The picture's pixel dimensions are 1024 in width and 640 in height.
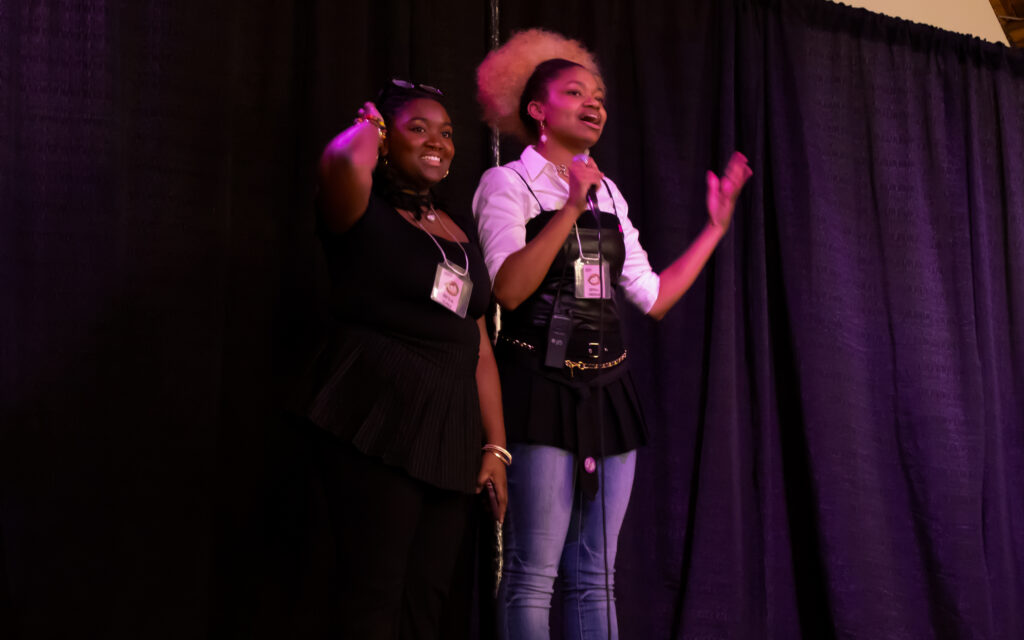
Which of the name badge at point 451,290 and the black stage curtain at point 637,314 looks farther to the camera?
the black stage curtain at point 637,314

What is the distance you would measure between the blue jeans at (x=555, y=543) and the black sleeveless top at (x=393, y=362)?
0.53ft

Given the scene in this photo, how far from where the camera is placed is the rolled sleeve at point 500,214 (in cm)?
173

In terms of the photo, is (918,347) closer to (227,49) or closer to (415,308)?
(415,308)

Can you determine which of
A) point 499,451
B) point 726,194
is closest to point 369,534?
point 499,451

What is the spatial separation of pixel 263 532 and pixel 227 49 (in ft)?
3.79

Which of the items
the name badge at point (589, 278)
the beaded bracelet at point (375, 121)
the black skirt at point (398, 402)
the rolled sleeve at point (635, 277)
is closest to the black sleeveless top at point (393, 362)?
the black skirt at point (398, 402)

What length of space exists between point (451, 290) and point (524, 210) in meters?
0.33

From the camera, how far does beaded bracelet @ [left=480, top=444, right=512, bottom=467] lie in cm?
166

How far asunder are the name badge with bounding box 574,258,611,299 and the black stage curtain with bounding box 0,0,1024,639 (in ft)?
2.09

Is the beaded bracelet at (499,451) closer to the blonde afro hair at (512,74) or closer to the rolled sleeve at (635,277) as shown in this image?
the rolled sleeve at (635,277)

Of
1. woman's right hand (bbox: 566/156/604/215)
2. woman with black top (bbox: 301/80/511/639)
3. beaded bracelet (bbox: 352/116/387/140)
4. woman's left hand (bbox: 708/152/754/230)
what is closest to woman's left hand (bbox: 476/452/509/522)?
woman with black top (bbox: 301/80/511/639)

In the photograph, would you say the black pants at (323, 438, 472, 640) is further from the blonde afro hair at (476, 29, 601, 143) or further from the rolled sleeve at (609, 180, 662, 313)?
the blonde afro hair at (476, 29, 601, 143)

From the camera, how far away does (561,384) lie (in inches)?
67.3

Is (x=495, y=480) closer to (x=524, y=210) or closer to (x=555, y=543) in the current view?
(x=555, y=543)
